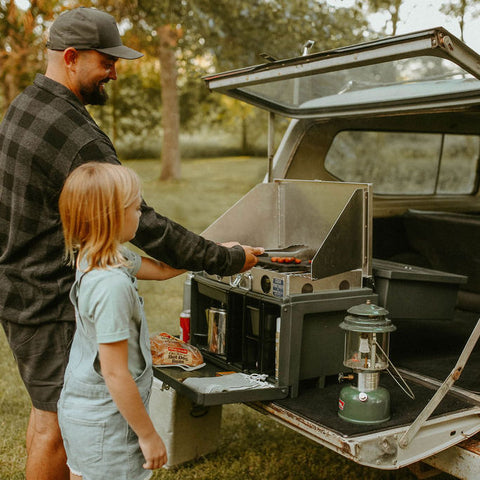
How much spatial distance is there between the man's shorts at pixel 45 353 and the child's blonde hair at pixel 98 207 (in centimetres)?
49

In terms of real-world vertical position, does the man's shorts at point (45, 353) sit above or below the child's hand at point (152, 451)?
above

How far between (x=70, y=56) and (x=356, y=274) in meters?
1.59

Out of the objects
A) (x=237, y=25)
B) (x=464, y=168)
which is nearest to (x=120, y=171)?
(x=464, y=168)

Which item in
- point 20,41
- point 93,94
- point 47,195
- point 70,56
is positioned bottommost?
point 47,195

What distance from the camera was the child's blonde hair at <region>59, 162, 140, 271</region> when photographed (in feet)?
6.51

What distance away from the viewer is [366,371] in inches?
100

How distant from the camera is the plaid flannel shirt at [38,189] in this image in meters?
2.30

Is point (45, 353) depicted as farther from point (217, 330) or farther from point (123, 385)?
point (217, 330)

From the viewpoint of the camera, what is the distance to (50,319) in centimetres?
236

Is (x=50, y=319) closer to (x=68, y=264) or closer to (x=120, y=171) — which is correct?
(x=68, y=264)

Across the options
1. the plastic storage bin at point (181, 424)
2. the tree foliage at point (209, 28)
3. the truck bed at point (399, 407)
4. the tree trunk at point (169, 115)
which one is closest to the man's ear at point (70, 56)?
the truck bed at point (399, 407)

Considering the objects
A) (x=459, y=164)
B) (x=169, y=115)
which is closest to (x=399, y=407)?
(x=459, y=164)

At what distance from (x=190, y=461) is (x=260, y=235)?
54.1 inches

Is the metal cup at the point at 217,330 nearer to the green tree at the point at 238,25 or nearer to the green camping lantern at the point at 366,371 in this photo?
the green camping lantern at the point at 366,371
